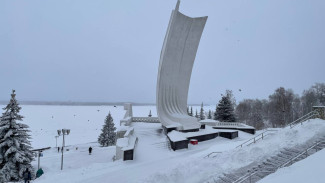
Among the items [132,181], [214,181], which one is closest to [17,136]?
[132,181]

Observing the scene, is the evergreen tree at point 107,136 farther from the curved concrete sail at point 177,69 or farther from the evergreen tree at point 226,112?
the evergreen tree at point 226,112

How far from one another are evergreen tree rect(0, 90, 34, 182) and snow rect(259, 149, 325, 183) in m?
14.4

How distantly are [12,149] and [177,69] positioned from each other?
1430cm

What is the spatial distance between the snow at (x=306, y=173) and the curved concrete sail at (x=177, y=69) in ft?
37.2

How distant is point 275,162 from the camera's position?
7551 millimetres

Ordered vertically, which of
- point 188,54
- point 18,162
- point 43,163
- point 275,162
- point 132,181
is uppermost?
point 188,54

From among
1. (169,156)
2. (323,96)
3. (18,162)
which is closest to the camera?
(169,156)

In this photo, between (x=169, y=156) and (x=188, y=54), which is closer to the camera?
(x=169, y=156)

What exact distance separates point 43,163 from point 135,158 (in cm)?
1044

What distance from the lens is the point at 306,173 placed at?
478 centimetres

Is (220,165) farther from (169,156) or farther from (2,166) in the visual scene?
(2,166)

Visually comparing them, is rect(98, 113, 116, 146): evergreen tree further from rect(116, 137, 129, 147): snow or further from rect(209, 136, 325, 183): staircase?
rect(209, 136, 325, 183): staircase

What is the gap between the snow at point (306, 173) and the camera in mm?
→ 4449

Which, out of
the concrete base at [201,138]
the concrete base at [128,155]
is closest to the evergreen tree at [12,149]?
the concrete base at [128,155]
